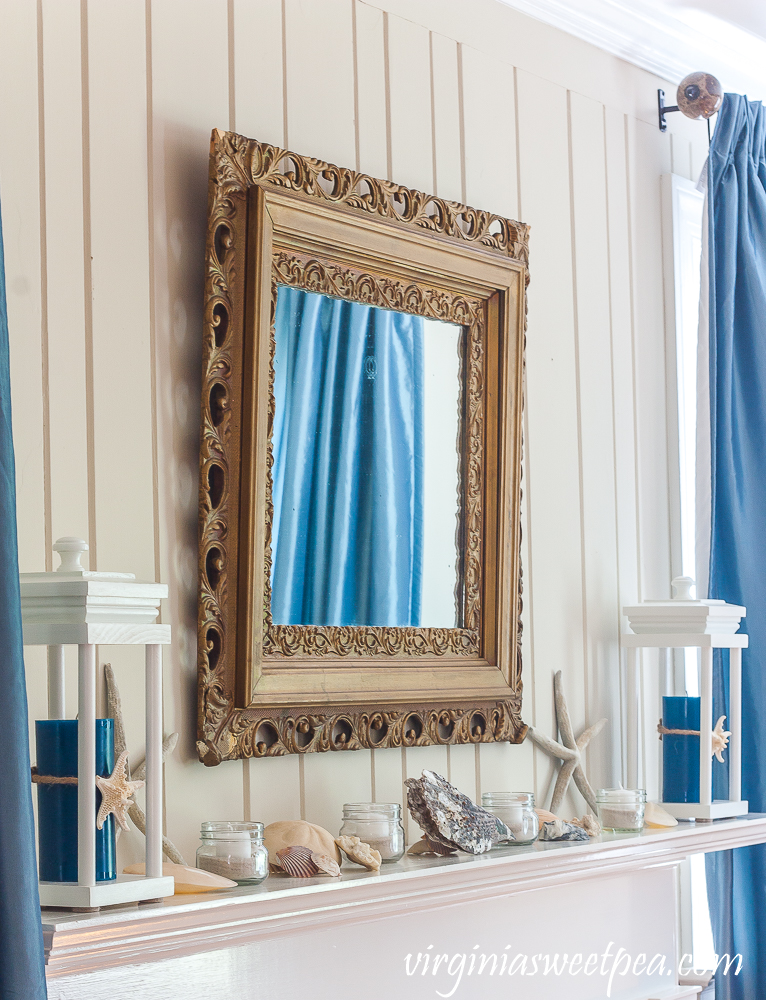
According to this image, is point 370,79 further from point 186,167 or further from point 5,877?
point 5,877

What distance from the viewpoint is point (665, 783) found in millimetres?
2178

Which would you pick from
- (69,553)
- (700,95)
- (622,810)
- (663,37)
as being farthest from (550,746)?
(663,37)

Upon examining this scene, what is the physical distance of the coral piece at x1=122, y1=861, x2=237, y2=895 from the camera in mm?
A: 1382

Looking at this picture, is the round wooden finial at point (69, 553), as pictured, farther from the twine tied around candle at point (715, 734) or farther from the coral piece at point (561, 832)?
the twine tied around candle at point (715, 734)

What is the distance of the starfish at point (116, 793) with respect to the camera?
130 cm

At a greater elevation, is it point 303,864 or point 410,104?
point 410,104

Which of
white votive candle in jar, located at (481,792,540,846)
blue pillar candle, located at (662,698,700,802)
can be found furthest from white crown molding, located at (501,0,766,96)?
white votive candle in jar, located at (481,792,540,846)

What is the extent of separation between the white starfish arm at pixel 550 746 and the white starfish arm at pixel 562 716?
2cm

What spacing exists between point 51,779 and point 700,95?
1844 millimetres

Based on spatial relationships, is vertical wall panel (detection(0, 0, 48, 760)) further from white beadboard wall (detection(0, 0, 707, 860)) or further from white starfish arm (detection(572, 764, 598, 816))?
white starfish arm (detection(572, 764, 598, 816))

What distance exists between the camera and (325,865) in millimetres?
1508

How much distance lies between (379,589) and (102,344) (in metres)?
0.56

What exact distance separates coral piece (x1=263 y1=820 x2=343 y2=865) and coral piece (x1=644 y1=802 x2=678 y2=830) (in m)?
0.68
